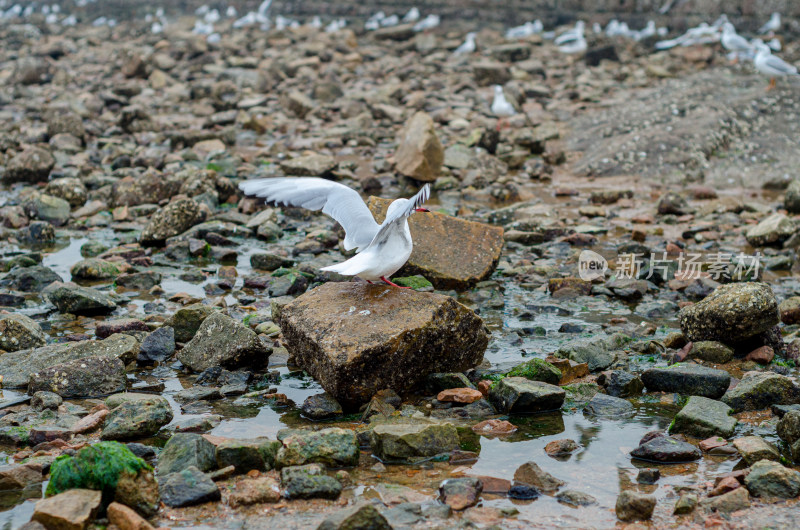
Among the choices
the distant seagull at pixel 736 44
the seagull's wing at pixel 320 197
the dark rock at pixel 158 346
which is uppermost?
the seagull's wing at pixel 320 197

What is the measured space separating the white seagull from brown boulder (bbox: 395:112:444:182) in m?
4.93

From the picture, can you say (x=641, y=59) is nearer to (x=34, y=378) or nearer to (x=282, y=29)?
(x=282, y=29)

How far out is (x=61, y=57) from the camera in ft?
82.3

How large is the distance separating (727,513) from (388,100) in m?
12.9

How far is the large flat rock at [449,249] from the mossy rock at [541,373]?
1.97 m

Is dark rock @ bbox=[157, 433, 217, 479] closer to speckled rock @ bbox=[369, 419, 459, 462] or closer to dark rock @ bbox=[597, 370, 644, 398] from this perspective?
speckled rock @ bbox=[369, 419, 459, 462]

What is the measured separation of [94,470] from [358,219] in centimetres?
232

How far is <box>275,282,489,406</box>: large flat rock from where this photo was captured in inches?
181

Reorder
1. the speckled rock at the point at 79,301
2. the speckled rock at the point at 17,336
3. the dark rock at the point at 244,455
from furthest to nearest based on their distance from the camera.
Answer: the speckled rock at the point at 79,301 → the speckled rock at the point at 17,336 → the dark rock at the point at 244,455

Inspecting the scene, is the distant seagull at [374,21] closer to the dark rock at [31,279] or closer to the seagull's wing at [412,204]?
the dark rock at [31,279]

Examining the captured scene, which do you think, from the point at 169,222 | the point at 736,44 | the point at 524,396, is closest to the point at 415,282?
the point at 524,396

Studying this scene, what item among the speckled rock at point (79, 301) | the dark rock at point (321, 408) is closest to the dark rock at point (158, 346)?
the speckled rock at point (79, 301)

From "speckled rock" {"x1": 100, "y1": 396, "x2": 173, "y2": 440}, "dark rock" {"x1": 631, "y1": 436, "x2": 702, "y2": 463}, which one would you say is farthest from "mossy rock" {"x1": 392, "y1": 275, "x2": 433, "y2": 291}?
"dark rock" {"x1": 631, "y1": 436, "x2": 702, "y2": 463}

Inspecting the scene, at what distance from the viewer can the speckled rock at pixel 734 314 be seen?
534 centimetres
